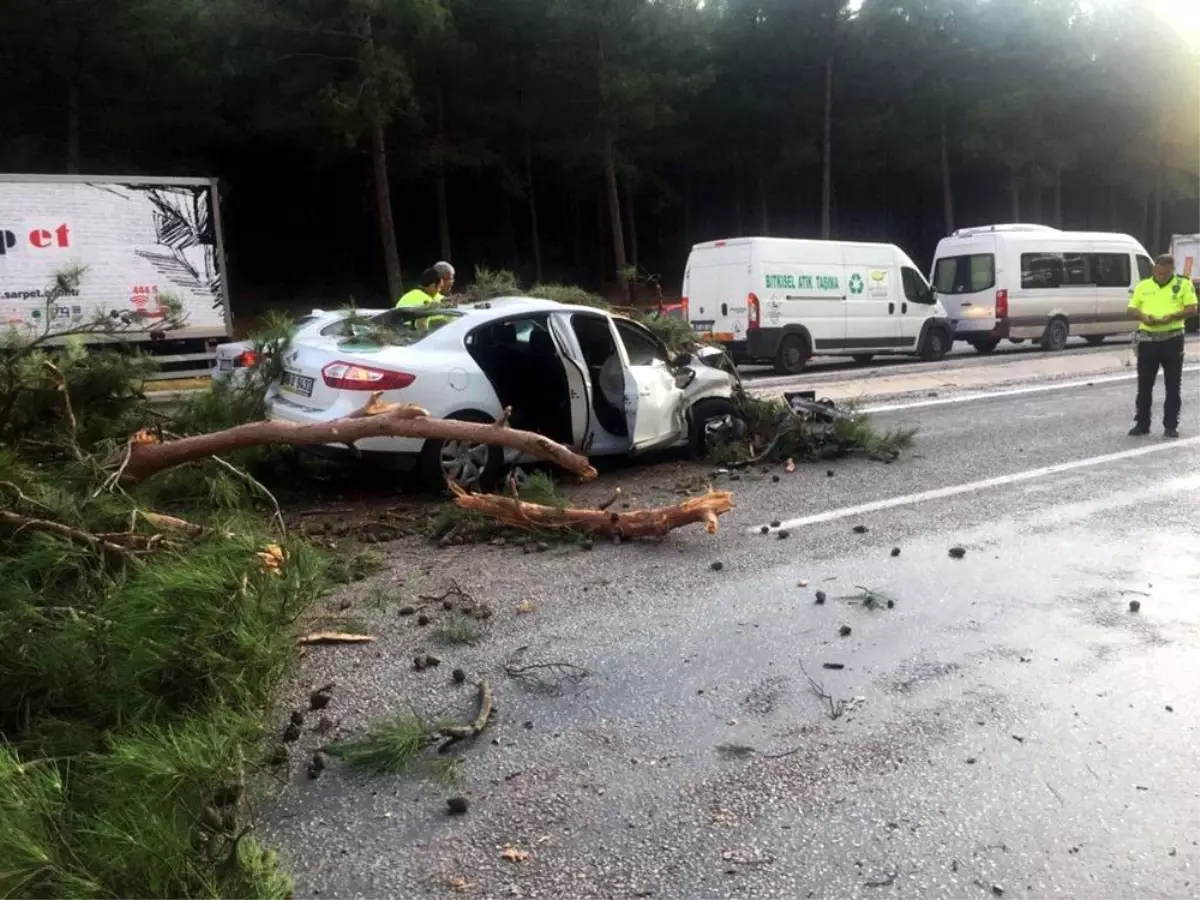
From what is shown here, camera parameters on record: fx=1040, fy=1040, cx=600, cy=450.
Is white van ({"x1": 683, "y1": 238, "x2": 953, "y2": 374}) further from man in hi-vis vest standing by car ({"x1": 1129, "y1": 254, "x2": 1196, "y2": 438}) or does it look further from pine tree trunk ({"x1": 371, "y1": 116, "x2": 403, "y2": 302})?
pine tree trunk ({"x1": 371, "y1": 116, "x2": 403, "y2": 302})

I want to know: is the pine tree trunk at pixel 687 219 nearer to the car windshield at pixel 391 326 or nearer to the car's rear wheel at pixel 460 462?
the car windshield at pixel 391 326

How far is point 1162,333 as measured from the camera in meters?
10.3

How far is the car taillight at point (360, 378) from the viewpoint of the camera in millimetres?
7066

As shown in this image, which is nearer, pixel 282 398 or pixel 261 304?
pixel 282 398

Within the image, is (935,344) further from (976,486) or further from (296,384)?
(296,384)

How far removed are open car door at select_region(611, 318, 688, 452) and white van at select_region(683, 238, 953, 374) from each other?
8400 mm

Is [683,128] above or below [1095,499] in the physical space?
above

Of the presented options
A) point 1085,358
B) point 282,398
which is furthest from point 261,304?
point 282,398

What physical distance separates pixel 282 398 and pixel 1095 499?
6.02 meters

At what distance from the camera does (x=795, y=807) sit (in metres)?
3.46

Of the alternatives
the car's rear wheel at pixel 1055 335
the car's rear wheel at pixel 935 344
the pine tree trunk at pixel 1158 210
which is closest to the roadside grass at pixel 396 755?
the car's rear wheel at pixel 935 344

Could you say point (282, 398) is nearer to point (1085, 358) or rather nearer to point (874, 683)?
point (874, 683)

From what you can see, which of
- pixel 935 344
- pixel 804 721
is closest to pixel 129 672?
pixel 804 721

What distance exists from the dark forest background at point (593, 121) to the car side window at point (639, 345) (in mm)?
17815
